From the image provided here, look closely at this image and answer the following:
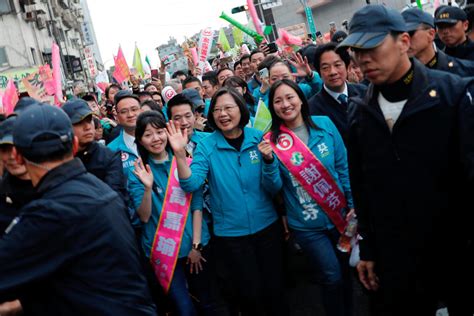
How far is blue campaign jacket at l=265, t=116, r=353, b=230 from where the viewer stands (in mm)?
3965

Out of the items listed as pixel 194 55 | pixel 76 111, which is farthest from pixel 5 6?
pixel 76 111

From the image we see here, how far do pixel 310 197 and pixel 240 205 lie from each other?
580 mm

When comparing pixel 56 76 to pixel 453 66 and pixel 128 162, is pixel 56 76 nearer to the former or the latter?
pixel 128 162

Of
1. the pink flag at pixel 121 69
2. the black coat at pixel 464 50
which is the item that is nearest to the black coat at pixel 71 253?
the black coat at pixel 464 50

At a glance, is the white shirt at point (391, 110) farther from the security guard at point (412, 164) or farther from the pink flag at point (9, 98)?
the pink flag at point (9, 98)

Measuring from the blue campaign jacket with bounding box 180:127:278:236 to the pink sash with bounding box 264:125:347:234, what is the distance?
175 mm

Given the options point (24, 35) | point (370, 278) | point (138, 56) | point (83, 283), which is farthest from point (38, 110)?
point (24, 35)

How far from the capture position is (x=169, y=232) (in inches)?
163

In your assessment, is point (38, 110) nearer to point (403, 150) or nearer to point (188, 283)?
point (403, 150)

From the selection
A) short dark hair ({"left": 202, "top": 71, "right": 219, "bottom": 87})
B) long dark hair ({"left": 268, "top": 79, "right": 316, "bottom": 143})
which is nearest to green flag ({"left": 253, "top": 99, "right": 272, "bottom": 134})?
long dark hair ({"left": 268, "top": 79, "right": 316, "bottom": 143})

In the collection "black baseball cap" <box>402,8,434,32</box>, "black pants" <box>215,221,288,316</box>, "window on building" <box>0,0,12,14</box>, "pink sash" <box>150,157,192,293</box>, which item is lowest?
"black pants" <box>215,221,288,316</box>

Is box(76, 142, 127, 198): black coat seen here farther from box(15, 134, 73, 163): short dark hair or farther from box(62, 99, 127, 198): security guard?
box(15, 134, 73, 163): short dark hair

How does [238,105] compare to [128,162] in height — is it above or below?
above

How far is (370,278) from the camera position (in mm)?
2973
